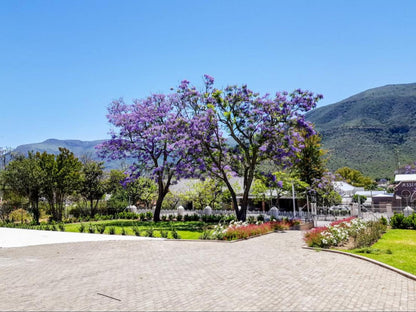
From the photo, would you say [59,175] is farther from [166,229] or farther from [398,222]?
[398,222]

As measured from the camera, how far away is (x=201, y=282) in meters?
8.66

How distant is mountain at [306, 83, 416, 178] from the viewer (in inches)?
3558

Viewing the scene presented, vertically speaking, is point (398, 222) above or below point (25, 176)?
below

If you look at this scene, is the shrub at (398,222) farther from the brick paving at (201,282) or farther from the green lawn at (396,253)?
the brick paving at (201,282)

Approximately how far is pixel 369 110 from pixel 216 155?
133 metres

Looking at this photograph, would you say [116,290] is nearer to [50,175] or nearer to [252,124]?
[252,124]

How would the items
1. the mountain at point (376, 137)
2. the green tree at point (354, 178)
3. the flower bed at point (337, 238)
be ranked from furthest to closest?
the mountain at point (376, 137) → the green tree at point (354, 178) → the flower bed at point (337, 238)

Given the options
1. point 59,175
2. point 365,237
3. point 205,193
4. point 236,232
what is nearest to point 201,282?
point 236,232

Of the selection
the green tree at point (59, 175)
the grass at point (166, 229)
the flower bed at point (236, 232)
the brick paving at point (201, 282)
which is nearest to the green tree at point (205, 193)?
Answer: the grass at point (166, 229)

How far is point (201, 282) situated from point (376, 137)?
108 m

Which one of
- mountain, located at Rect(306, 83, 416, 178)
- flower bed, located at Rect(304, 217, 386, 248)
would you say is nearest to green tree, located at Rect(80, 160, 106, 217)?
flower bed, located at Rect(304, 217, 386, 248)

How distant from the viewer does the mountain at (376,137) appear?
9038cm

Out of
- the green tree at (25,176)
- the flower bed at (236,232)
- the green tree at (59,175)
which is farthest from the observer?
the green tree at (59,175)

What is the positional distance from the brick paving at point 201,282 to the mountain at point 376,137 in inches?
2590
